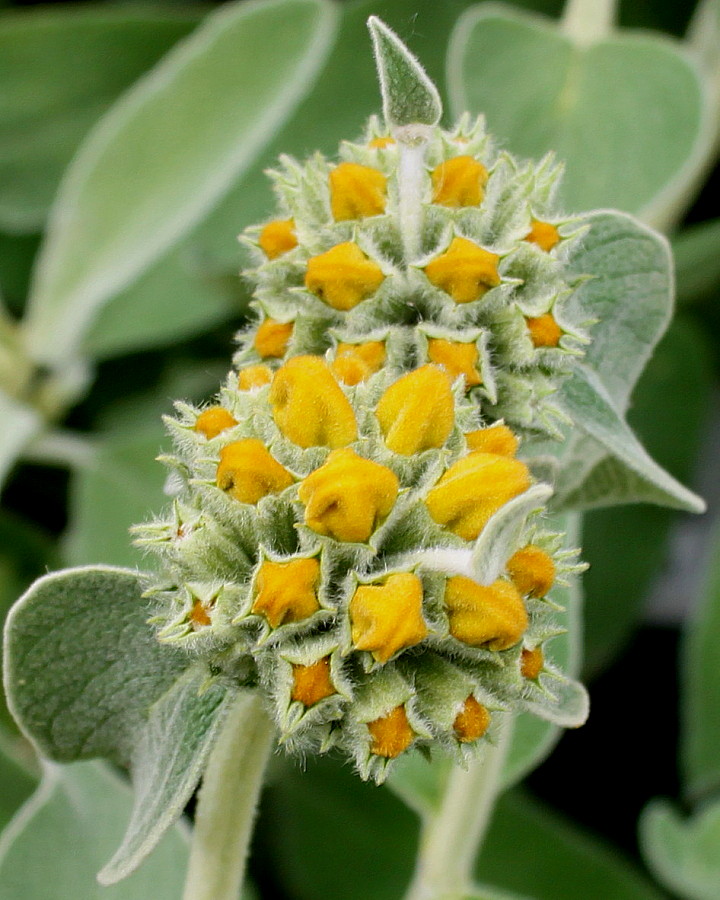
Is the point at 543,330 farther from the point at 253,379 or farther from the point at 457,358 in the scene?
the point at 253,379

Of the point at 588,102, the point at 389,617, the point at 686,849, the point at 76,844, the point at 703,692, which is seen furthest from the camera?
the point at 703,692

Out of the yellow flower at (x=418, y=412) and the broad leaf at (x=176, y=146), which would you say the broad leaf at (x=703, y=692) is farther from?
the yellow flower at (x=418, y=412)

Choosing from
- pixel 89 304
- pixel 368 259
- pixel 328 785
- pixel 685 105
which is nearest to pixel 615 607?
pixel 328 785

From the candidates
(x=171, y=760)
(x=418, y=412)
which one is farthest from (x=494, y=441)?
(x=171, y=760)

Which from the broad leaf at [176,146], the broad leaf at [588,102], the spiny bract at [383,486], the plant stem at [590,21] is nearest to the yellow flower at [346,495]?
the spiny bract at [383,486]

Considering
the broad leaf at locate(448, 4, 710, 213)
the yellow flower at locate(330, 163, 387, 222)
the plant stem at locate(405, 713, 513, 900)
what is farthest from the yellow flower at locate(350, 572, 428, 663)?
the broad leaf at locate(448, 4, 710, 213)

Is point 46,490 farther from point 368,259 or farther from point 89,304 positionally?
point 368,259
